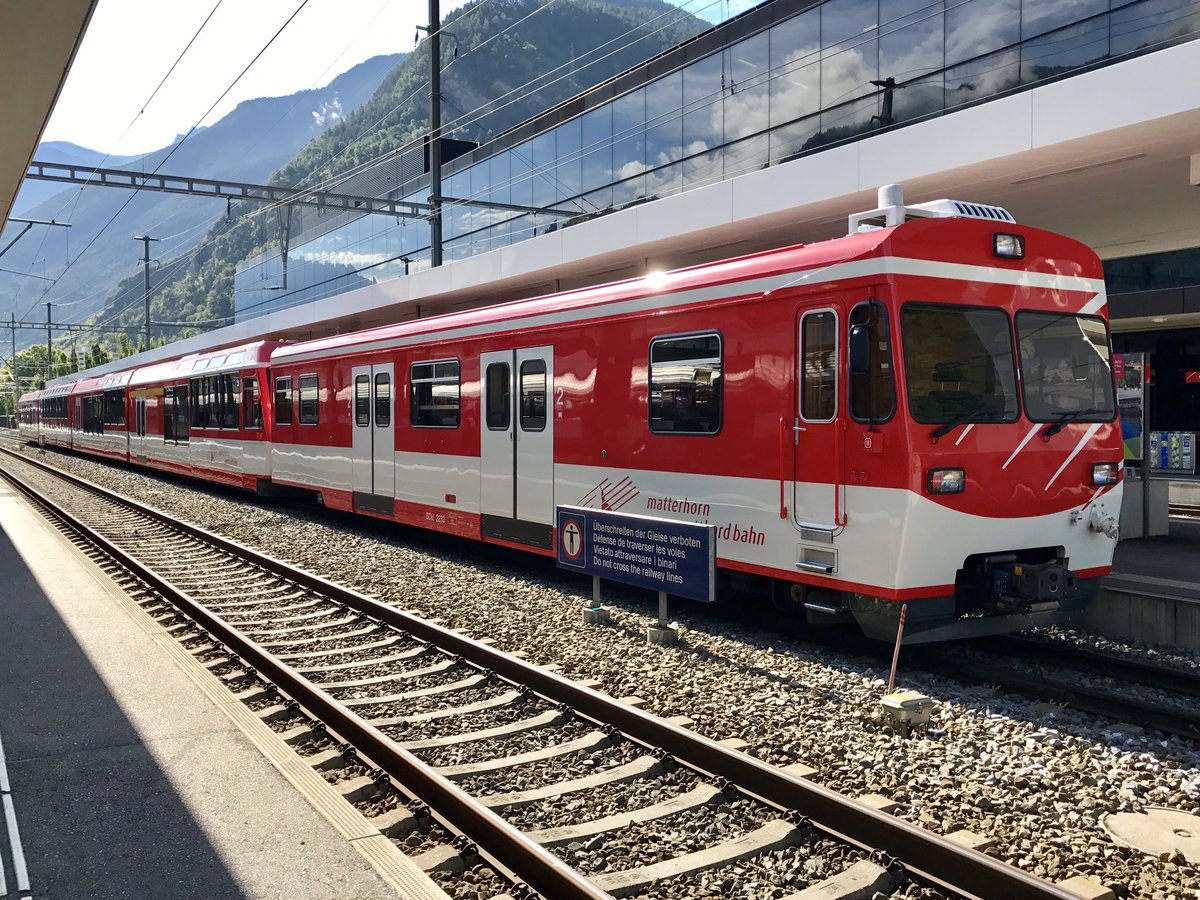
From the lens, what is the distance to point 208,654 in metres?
8.42

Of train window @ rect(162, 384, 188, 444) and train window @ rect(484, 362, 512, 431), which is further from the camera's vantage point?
train window @ rect(162, 384, 188, 444)

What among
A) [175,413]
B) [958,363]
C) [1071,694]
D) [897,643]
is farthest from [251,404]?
[1071,694]

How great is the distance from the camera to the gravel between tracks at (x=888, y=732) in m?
4.67

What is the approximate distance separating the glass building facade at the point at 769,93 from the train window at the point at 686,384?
49.8 ft

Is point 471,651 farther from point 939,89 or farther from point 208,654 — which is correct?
point 939,89

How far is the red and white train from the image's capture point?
23.6 feet

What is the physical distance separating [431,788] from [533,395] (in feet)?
21.6

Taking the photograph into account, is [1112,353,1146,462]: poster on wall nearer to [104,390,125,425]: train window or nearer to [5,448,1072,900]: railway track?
[5,448,1072,900]: railway track

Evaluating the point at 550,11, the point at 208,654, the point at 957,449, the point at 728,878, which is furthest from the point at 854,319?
the point at 550,11

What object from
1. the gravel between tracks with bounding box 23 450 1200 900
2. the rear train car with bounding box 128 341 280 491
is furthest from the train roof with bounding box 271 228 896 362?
the rear train car with bounding box 128 341 280 491

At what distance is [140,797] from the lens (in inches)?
201

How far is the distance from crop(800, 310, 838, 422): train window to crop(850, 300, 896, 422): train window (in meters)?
0.24

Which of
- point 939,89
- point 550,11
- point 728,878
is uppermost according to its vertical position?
point 550,11

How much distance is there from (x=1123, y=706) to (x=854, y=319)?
3181 millimetres
